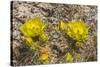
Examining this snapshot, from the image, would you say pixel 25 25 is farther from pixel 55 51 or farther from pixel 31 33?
pixel 55 51

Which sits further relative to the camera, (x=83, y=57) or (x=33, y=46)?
(x=83, y=57)

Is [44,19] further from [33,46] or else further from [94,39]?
[94,39]

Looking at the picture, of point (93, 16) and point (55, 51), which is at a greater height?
point (93, 16)
